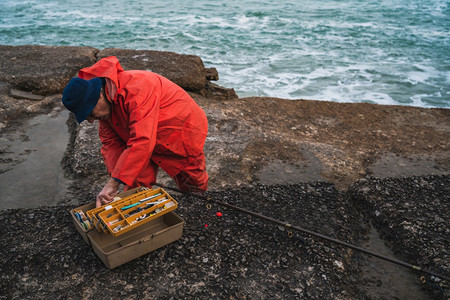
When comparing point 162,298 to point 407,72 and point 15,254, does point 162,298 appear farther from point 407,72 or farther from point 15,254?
point 407,72

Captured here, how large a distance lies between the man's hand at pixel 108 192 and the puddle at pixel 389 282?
6.73ft

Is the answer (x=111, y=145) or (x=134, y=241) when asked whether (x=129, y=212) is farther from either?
(x=111, y=145)

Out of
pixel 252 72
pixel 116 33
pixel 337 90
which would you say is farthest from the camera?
pixel 116 33

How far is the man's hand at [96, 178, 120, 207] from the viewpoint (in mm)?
2629

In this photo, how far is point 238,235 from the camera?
10.2 feet

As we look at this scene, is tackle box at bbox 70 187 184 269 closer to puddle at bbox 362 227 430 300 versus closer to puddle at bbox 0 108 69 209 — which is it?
puddle at bbox 0 108 69 209

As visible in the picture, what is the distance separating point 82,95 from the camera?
239 centimetres

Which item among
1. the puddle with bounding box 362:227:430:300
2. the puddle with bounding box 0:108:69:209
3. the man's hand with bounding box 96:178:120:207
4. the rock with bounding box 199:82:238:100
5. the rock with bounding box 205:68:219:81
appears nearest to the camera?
the man's hand with bounding box 96:178:120:207

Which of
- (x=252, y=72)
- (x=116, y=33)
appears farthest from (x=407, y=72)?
(x=116, y=33)

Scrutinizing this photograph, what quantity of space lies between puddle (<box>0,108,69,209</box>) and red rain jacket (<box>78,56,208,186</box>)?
120cm

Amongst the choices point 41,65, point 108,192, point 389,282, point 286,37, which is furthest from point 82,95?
point 286,37

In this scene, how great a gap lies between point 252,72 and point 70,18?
34.5ft

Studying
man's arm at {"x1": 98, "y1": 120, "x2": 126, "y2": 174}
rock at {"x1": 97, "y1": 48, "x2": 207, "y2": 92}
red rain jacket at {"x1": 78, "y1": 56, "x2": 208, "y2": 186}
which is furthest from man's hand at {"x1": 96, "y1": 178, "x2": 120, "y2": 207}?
rock at {"x1": 97, "y1": 48, "x2": 207, "y2": 92}

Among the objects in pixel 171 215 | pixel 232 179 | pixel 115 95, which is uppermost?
pixel 115 95
